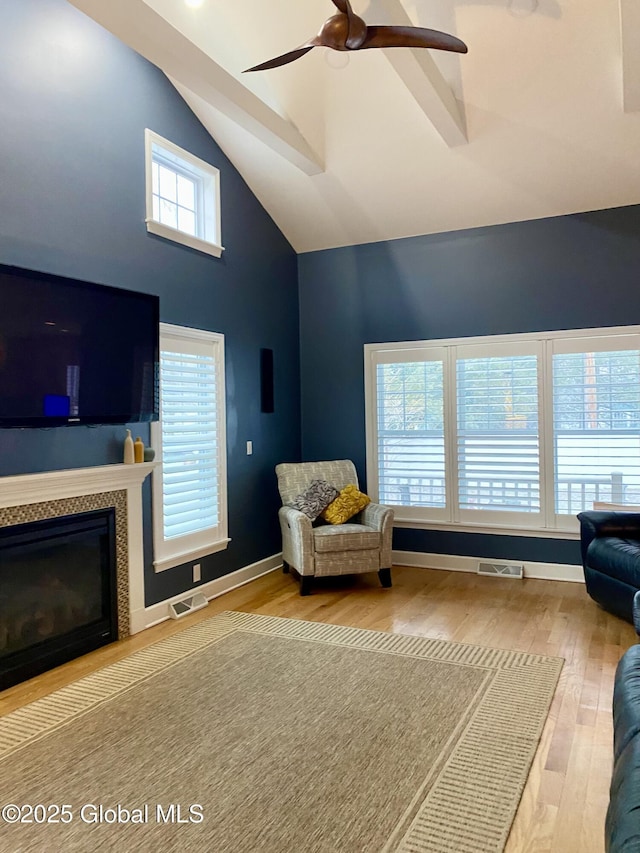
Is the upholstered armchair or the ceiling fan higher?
the ceiling fan

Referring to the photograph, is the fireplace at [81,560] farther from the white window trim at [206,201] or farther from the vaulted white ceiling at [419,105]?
the vaulted white ceiling at [419,105]

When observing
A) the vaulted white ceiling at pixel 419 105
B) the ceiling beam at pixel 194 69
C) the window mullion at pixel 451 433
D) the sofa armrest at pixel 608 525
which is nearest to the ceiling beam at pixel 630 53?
the vaulted white ceiling at pixel 419 105

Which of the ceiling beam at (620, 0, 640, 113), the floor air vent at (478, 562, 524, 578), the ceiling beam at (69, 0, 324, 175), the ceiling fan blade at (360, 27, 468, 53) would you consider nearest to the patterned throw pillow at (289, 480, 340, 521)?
the floor air vent at (478, 562, 524, 578)

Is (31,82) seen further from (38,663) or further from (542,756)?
(542,756)

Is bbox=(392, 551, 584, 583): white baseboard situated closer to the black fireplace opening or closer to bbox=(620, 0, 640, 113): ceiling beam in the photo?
the black fireplace opening

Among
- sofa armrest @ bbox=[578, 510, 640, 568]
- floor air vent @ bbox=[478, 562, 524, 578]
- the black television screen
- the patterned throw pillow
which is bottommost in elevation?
floor air vent @ bbox=[478, 562, 524, 578]

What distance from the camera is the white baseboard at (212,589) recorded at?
405cm

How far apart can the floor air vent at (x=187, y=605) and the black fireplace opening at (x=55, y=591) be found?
48cm

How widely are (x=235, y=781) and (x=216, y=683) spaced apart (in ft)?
2.84

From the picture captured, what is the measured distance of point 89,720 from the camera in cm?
284

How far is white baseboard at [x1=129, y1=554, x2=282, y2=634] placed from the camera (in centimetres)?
405

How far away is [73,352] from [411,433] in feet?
9.96

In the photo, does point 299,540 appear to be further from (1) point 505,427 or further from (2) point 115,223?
(2) point 115,223

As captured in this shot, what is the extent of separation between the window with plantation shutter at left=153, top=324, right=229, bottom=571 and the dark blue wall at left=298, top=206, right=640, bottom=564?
4.55 ft
